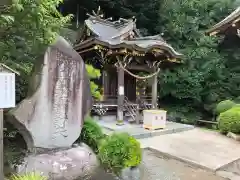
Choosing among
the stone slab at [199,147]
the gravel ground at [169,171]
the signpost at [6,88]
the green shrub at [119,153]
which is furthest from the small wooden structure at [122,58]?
the signpost at [6,88]

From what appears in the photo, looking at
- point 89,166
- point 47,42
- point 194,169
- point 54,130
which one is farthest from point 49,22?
point 194,169

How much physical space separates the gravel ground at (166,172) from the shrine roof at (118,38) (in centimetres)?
501

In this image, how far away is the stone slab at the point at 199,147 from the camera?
21.0 feet

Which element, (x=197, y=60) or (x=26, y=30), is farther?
(x=197, y=60)

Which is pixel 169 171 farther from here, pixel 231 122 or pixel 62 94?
pixel 231 122

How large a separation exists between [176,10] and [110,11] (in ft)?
19.8

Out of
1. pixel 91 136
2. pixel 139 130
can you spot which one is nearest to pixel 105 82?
pixel 139 130

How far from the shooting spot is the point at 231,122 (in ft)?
30.7

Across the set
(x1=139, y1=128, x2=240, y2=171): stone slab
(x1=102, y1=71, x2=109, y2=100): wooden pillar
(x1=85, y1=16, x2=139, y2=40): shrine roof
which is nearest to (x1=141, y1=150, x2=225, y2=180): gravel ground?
(x1=139, y1=128, x2=240, y2=171): stone slab

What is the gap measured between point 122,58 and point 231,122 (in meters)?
5.12

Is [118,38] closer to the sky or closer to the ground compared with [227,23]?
closer to the sky

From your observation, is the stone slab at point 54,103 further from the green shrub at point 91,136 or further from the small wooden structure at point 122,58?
the small wooden structure at point 122,58

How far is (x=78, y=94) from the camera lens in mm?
5262

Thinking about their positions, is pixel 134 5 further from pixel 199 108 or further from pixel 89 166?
pixel 89 166
